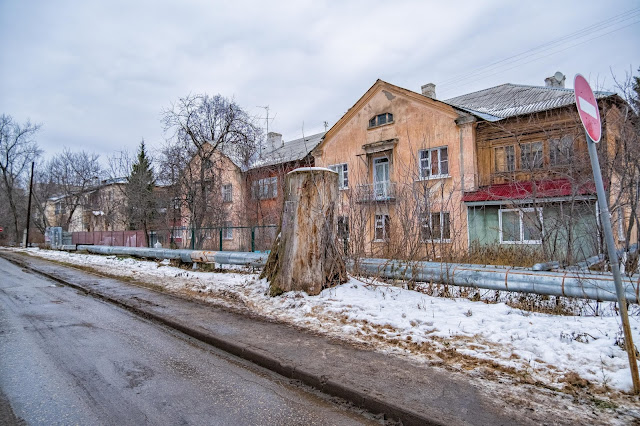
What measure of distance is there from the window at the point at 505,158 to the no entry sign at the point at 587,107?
15150mm

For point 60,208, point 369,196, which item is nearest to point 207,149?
point 369,196

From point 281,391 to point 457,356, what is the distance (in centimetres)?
196

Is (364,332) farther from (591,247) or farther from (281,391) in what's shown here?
(591,247)

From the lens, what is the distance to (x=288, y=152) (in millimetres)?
29641

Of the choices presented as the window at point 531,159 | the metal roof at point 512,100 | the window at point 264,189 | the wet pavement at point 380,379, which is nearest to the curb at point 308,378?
the wet pavement at point 380,379

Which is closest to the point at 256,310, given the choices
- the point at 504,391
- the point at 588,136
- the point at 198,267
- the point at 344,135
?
the point at 504,391

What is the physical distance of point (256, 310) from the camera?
6.61 metres

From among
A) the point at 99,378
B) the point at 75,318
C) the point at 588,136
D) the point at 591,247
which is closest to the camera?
the point at 588,136

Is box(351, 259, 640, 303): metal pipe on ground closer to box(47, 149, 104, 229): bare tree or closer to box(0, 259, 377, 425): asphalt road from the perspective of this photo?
box(0, 259, 377, 425): asphalt road

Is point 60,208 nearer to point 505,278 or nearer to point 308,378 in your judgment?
point 308,378

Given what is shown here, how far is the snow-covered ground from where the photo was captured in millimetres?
3674

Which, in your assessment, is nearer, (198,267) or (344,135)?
(198,267)

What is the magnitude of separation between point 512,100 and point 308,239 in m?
17.1

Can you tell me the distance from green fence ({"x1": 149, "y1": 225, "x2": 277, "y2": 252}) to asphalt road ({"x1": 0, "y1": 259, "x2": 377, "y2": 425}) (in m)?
7.28
